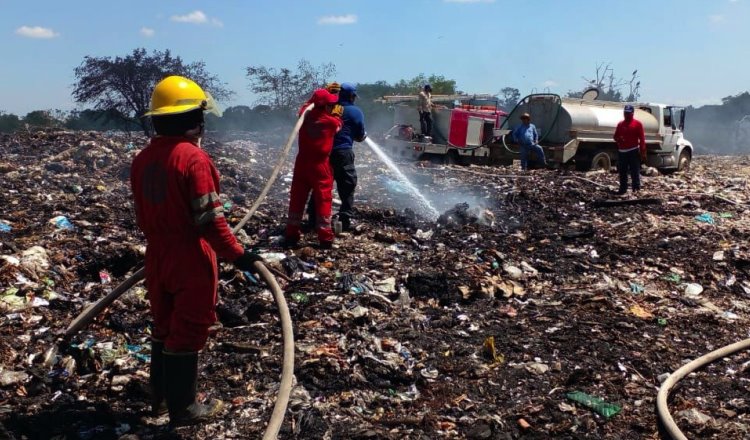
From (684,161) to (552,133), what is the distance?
465cm

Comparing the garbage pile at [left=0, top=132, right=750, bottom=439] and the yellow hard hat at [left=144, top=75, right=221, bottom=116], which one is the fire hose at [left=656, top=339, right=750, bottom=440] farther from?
the yellow hard hat at [left=144, top=75, right=221, bottom=116]

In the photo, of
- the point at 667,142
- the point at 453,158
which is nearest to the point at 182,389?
the point at 453,158

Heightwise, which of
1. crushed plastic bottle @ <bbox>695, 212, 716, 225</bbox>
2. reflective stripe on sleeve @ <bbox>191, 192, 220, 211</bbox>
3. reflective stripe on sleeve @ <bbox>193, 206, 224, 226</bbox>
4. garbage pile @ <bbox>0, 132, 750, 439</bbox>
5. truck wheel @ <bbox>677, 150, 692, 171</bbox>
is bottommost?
garbage pile @ <bbox>0, 132, 750, 439</bbox>

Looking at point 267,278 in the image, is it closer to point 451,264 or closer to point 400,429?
point 400,429

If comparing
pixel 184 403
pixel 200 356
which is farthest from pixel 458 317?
pixel 184 403

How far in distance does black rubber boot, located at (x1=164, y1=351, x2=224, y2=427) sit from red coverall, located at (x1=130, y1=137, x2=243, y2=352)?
0.06 metres

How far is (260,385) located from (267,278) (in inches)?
34.5

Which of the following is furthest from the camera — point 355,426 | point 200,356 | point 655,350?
point 655,350

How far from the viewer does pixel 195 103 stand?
3113mm

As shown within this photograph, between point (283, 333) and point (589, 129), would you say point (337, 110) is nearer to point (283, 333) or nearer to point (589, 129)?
point (283, 333)

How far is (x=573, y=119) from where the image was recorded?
1417 cm

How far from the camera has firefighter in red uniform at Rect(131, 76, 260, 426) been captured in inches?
118

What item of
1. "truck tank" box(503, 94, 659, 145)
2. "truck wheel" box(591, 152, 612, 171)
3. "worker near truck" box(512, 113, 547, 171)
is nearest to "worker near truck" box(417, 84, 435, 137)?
"truck tank" box(503, 94, 659, 145)

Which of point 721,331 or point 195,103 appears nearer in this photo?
point 195,103
